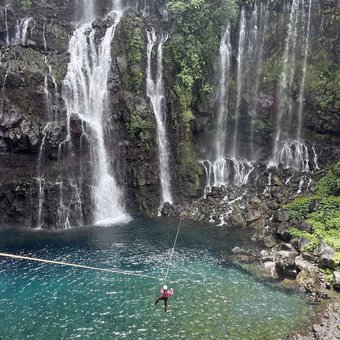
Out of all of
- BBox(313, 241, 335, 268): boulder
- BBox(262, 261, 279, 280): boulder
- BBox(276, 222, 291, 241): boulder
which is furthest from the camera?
BBox(276, 222, 291, 241): boulder

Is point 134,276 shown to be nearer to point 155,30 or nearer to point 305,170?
point 305,170

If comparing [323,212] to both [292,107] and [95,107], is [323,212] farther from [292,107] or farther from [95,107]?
[95,107]

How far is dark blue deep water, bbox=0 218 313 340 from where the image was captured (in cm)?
1816

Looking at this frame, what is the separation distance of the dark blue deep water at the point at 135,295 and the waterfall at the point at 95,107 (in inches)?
220

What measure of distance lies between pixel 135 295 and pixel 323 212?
640 inches

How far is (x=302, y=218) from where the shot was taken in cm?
2936

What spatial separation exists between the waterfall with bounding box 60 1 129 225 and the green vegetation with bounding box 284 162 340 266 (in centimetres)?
1498

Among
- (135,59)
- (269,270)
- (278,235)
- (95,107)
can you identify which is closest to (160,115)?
(135,59)

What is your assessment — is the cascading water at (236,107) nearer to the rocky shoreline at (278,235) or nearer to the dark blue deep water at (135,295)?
the rocky shoreline at (278,235)

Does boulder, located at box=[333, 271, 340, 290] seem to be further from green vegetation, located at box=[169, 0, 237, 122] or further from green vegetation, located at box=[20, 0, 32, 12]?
green vegetation, located at box=[20, 0, 32, 12]

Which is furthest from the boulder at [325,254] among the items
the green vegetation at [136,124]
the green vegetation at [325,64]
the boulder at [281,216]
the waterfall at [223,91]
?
the green vegetation at [136,124]

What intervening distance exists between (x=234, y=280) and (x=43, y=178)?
62.5 feet

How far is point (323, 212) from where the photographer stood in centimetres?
2897

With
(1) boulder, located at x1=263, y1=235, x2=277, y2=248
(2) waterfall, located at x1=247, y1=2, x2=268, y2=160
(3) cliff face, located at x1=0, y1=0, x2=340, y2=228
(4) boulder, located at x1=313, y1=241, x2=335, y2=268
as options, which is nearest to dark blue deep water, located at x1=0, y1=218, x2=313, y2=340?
(1) boulder, located at x1=263, y1=235, x2=277, y2=248
